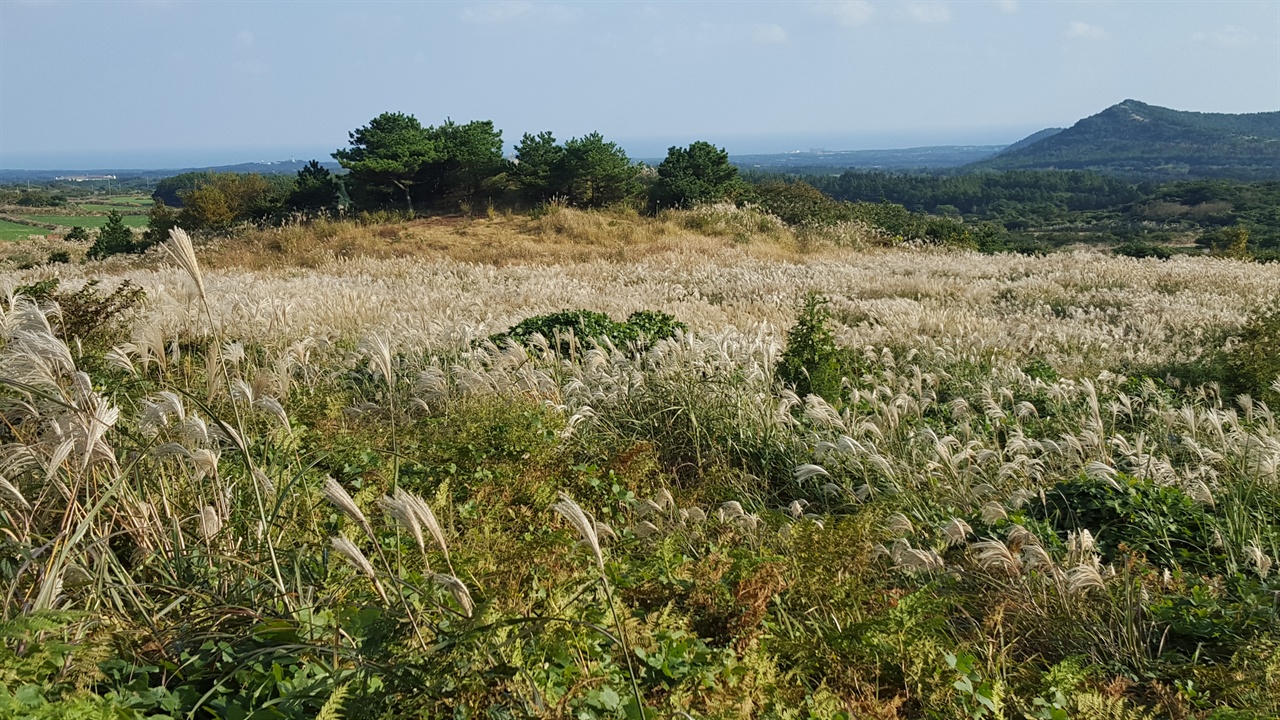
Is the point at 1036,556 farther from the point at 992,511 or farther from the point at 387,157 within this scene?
the point at 387,157

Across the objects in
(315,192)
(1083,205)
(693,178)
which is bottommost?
(1083,205)

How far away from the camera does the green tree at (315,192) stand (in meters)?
25.5

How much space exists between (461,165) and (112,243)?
1191cm

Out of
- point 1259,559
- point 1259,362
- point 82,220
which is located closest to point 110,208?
point 82,220

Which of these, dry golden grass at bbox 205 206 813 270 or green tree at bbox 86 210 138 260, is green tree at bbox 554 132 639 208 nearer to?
dry golden grass at bbox 205 206 813 270

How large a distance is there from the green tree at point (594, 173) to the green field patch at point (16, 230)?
3438cm

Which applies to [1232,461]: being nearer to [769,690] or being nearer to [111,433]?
[769,690]

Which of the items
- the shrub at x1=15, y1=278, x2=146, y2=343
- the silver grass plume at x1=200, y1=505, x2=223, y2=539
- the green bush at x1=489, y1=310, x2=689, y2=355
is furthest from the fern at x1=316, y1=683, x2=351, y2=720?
the shrub at x1=15, y1=278, x2=146, y2=343

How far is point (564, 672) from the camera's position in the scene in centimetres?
223

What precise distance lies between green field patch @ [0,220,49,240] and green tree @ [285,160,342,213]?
25.1m

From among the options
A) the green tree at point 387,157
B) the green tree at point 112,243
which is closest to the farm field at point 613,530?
the green tree at point 387,157

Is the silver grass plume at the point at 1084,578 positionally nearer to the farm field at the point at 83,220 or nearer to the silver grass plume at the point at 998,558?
the silver grass plume at the point at 998,558

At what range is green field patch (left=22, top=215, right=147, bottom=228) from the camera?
5358 cm

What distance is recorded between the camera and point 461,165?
81.9 ft
